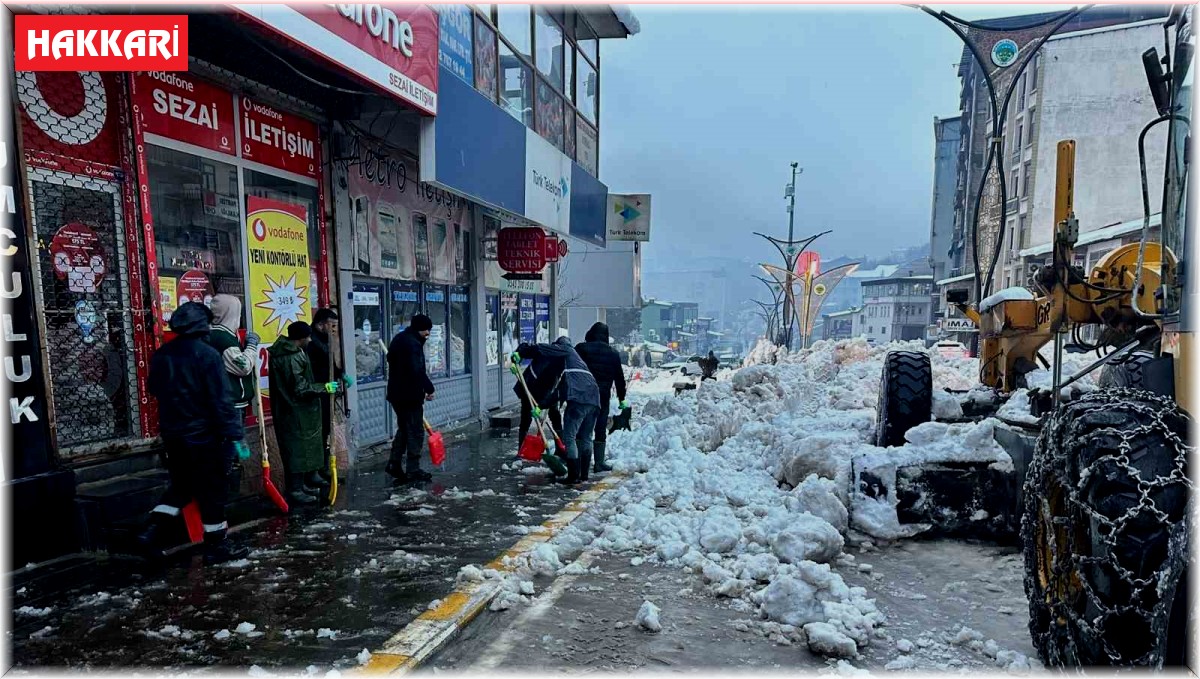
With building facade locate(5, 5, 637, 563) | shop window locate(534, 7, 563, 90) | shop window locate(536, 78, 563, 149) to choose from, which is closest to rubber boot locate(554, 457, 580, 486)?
building facade locate(5, 5, 637, 563)

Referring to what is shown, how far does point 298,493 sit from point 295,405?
2.63 feet

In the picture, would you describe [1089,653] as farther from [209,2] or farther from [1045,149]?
[1045,149]

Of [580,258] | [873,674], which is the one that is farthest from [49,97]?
[580,258]

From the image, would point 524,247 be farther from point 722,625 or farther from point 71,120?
point 722,625

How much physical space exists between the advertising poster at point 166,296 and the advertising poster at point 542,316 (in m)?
8.29

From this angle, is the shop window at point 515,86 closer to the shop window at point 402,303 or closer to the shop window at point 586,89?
the shop window at point 586,89

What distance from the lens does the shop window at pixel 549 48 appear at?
1141 centimetres

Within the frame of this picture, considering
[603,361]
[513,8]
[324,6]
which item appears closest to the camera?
[324,6]

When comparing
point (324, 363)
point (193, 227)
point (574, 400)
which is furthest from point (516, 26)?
point (324, 363)

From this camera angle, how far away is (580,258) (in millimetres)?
24562

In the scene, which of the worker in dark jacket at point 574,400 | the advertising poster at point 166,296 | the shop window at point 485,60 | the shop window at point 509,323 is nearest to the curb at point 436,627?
the worker in dark jacket at point 574,400

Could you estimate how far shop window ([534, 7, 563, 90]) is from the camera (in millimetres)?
11414

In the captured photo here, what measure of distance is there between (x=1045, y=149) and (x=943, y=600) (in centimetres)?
3511
